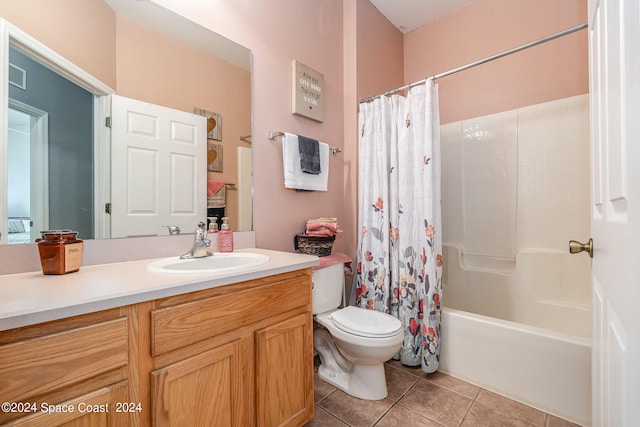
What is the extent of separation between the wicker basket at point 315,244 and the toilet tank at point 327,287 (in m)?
0.11

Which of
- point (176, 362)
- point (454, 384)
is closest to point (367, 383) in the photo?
point (454, 384)

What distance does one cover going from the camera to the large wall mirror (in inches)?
39.2

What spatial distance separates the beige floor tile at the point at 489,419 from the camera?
4.53ft

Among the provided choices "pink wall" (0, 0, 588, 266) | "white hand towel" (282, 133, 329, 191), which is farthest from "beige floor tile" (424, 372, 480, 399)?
"white hand towel" (282, 133, 329, 191)

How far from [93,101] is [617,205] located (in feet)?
5.61

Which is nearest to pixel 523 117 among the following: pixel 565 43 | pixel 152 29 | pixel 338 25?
pixel 565 43

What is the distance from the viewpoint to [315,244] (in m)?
1.79

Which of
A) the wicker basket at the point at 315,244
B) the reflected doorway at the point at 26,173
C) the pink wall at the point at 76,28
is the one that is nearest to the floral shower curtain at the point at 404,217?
the wicker basket at the point at 315,244

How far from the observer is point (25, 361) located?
0.64 meters

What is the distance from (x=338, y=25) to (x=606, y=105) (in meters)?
2.10

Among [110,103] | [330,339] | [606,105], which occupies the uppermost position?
[110,103]

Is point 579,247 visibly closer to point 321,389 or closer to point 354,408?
point 354,408

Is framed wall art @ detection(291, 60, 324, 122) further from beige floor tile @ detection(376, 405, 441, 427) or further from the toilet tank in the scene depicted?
beige floor tile @ detection(376, 405, 441, 427)

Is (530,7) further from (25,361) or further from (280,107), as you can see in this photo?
(25,361)
